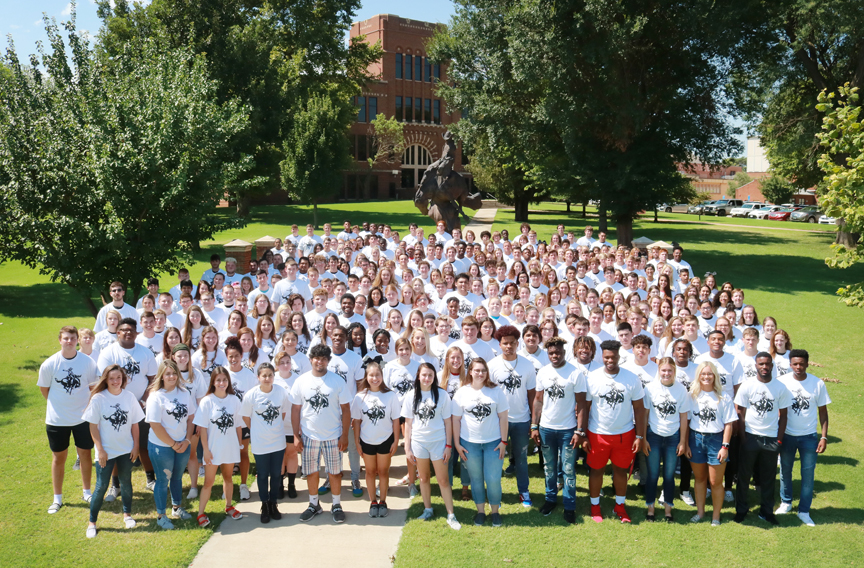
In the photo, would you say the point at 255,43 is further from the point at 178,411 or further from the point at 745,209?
the point at 745,209

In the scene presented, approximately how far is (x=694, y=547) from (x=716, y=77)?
19.3 metres

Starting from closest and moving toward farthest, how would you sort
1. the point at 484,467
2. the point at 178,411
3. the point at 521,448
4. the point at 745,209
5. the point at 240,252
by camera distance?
the point at 178,411, the point at 484,467, the point at 521,448, the point at 240,252, the point at 745,209

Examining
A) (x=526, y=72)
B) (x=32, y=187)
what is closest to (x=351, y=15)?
(x=526, y=72)

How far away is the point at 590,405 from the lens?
6.52 m

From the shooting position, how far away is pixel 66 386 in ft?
21.1

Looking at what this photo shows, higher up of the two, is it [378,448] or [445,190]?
[445,190]

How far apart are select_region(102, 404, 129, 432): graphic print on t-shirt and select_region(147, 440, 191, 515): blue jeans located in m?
0.30

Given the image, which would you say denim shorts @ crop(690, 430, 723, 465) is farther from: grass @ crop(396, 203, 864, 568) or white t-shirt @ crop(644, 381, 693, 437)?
grass @ crop(396, 203, 864, 568)

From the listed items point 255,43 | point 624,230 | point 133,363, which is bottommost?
point 133,363

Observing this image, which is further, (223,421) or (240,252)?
(240,252)

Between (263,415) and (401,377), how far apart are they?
55.4 inches

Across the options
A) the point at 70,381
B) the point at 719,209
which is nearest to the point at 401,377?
the point at 70,381

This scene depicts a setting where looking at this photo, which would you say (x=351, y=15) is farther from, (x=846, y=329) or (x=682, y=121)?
(x=846, y=329)

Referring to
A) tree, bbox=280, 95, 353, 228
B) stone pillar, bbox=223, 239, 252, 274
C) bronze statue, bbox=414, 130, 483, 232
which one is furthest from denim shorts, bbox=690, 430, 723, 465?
tree, bbox=280, 95, 353, 228
